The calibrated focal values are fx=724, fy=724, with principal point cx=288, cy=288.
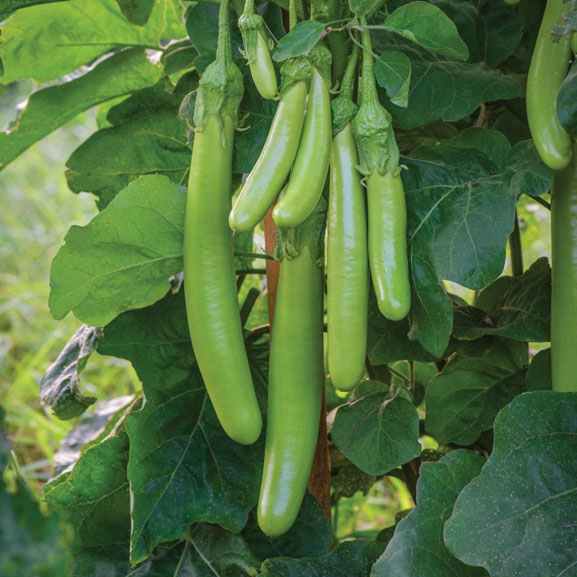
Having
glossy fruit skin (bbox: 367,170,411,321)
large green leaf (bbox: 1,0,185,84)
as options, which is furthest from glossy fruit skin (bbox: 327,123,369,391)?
large green leaf (bbox: 1,0,185,84)

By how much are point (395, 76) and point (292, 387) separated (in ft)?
1.01

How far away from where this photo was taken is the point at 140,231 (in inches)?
30.7

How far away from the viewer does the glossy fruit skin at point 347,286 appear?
0.61 metres

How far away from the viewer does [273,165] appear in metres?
0.57

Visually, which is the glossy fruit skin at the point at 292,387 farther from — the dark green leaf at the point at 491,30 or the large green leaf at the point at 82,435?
the large green leaf at the point at 82,435

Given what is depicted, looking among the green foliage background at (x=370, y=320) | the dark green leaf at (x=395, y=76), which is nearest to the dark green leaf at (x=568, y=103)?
the green foliage background at (x=370, y=320)

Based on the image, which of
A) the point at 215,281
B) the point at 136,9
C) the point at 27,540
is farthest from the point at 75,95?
the point at 27,540

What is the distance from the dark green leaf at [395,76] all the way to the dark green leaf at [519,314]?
370 millimetres

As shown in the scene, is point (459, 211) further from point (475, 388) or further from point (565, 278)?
point (475, 388)

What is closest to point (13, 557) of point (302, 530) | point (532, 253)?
point (302, 530)

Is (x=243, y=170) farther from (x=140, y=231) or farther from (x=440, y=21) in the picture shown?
(x=440, y=21)

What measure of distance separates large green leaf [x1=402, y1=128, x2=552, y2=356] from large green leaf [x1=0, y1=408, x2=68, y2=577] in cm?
51

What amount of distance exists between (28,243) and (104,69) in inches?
71.7

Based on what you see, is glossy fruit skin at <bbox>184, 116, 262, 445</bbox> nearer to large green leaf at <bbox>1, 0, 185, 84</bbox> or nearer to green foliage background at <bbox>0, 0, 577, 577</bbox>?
green foliage background at <bbox>0, 0, 577, 577</bbox>
